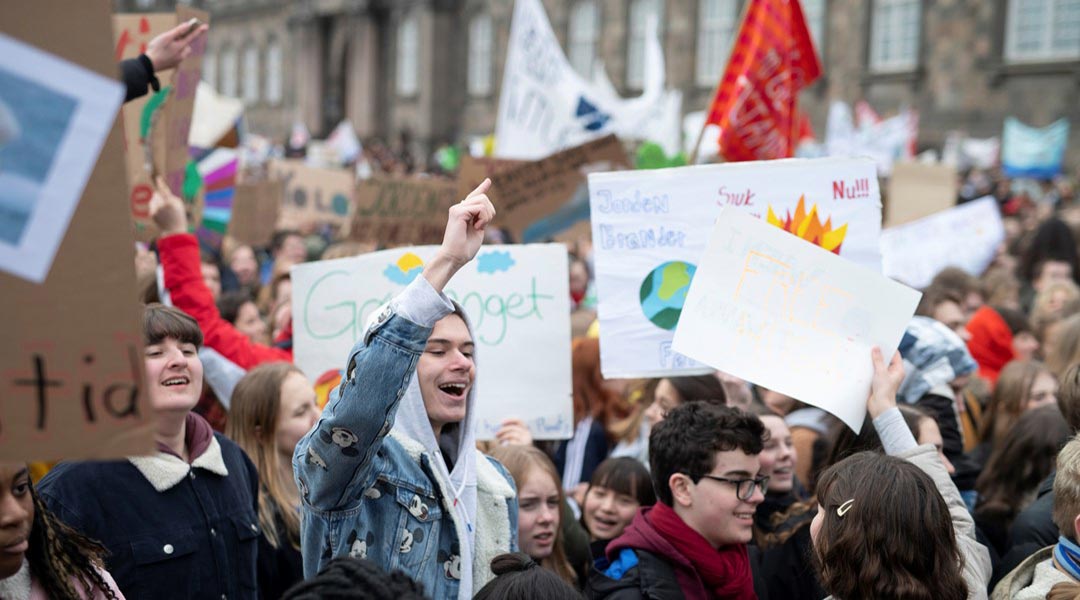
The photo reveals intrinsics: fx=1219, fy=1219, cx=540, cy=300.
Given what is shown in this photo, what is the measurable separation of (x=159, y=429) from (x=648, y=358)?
1.68 metres

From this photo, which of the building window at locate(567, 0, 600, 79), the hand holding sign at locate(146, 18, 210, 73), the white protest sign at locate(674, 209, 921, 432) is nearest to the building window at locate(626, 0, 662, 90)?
the building window at locate(567, 0, 600, 79)

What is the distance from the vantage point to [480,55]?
37.7 m

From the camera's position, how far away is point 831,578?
2.68 m

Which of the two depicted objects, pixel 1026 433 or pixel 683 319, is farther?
pixel 1026 433

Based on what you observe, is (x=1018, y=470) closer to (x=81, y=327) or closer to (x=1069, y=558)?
(x=1069, y=558)

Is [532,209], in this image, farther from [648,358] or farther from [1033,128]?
[1033,128]

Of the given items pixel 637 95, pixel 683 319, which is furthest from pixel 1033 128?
pixel 683 319

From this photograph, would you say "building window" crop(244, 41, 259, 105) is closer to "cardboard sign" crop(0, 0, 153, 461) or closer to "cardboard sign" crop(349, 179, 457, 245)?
"cardboard sign" crop(349, 179, 457, 245)

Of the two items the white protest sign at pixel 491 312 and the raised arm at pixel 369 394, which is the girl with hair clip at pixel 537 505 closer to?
the white protest sign at pixel 491 312

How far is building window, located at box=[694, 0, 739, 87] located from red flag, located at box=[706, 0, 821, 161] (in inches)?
871

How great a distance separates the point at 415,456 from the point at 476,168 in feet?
19.3

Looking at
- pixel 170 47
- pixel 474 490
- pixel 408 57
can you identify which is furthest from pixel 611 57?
pixel 474 490

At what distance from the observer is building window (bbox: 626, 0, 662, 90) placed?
103 ft

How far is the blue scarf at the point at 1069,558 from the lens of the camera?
278cm
